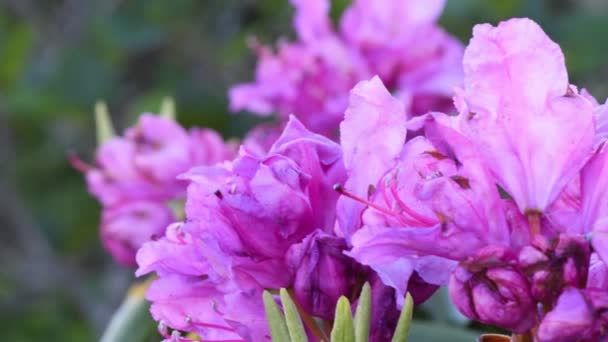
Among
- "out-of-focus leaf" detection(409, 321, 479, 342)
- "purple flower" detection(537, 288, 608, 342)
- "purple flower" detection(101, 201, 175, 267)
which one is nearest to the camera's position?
"purple flower" detection(537, 288, 608, 342)

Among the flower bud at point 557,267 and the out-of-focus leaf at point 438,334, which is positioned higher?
the out-of-focus leaf at point 438,334

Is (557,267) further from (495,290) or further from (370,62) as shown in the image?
(370,62)

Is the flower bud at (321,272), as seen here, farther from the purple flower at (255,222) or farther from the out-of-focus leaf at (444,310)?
the out-of-focus leaf at (444,310)

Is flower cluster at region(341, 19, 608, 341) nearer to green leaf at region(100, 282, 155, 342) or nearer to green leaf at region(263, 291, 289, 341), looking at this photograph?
green leaf at region(263, 291, 289, 341)

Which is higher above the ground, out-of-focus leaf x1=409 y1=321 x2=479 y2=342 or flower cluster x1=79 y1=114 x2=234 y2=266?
flower cluster x1=79 y1=114 x2=234 y2=266

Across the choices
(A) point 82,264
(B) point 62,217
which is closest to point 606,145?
(B) point 62,217

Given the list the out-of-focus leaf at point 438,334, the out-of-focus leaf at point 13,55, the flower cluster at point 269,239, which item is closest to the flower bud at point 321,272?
the flower cluster at point 269,239

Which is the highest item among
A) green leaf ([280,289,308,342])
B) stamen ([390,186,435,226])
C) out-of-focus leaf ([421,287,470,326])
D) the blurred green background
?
the blurred green background

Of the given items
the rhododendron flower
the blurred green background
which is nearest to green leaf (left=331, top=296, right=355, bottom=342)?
the rhododendron flower
